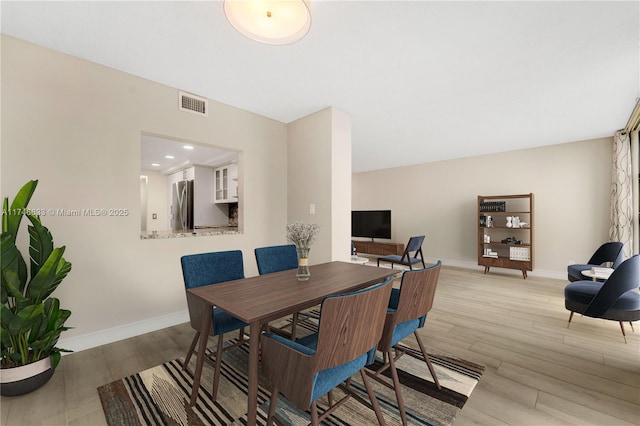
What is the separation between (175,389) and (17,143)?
2243 mm

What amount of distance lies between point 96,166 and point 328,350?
2656 mm

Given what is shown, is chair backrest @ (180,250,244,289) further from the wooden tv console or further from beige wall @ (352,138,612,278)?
beige wall @ (352,138,612,278)

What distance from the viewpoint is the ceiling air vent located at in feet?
9.52

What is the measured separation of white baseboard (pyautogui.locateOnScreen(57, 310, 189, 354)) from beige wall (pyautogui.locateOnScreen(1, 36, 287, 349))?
0.01m

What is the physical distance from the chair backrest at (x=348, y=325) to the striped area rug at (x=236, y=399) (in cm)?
70

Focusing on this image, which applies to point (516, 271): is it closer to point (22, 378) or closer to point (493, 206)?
point (493, 206)

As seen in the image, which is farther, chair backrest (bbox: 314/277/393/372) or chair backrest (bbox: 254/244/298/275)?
chair backrest (bbox: 254/244/298/275)

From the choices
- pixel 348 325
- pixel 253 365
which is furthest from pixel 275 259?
pixel 348 325

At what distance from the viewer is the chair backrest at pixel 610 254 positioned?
367 centimetres

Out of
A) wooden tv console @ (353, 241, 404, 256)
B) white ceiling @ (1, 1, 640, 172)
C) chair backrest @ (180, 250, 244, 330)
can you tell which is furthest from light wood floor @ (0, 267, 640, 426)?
wooden tv console @ (353, 241, 404, 256)

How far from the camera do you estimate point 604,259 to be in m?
3.81

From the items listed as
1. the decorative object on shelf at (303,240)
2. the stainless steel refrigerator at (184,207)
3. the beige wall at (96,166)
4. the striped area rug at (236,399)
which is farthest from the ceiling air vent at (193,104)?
the stainless steel refrigerator at (184,207)

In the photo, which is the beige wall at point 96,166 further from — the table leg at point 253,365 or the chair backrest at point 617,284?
the chair backrest at point 617,284

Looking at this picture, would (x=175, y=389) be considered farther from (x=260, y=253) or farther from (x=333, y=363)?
(x=333, y=363)
